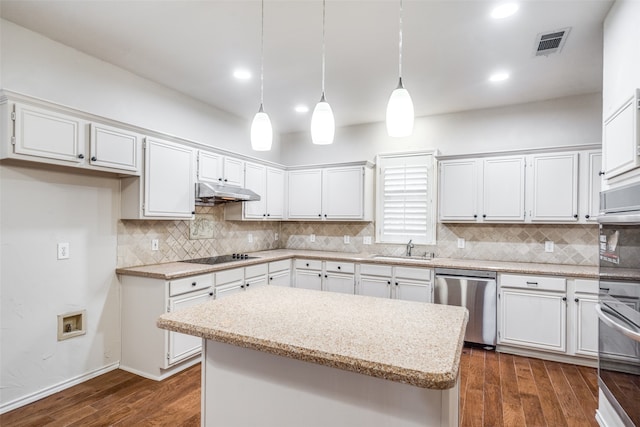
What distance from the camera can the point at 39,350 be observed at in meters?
2.53

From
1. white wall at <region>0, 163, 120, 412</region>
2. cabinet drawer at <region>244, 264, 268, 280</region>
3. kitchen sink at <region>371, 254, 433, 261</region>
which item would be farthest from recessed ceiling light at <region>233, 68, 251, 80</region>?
kitchen sink at <region>371, 254, 433, 261</region>

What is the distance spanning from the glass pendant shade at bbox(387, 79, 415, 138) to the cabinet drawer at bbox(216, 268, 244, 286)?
8.10 feet

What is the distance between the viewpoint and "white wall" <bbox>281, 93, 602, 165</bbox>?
3676mm

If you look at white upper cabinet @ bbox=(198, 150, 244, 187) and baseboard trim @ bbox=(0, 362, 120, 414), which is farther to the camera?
white upper cabinet @ bbox=(198, 150, 244, 187)

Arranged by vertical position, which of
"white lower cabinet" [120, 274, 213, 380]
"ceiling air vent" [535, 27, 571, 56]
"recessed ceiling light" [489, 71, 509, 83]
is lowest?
"white lower cabinet" [120, 274, 213, 380]

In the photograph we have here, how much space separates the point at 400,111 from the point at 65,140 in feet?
7.95

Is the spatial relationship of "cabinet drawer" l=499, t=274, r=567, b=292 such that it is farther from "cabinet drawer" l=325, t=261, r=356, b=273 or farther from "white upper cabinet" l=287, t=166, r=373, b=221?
"white upper cabinet" l=287, t=166, r=373, b=221

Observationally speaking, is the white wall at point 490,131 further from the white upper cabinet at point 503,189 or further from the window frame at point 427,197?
the white upper cabinet at point 503,189

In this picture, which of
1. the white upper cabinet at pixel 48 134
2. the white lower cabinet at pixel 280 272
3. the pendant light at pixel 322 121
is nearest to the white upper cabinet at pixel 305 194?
the white lower cabinet at pixel 280 272

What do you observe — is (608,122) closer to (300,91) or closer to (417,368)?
(417,368)

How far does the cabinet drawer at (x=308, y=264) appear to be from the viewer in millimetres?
4371

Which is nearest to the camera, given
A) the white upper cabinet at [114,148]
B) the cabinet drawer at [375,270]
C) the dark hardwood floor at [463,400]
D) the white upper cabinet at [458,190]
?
the dark hardwood floor at [463,400]

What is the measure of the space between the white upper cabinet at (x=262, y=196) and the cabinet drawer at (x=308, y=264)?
0.76 m

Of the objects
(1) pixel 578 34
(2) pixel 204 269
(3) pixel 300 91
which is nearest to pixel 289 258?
(2) pixel 204 269
